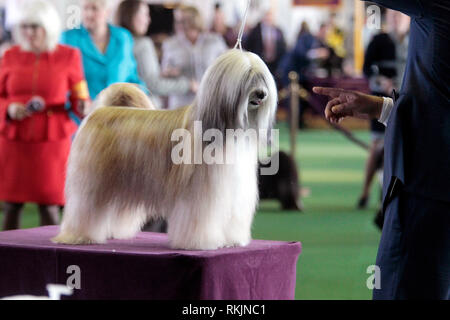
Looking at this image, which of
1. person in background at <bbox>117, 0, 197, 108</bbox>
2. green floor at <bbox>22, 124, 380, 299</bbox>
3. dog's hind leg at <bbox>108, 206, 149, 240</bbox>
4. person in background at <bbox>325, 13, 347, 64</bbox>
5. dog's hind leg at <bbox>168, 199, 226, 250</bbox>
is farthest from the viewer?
person in background at <bbox>325, 13, 347, 64</bbox>

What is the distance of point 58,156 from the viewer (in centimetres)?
488

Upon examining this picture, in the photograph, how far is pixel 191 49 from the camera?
7.25 metres

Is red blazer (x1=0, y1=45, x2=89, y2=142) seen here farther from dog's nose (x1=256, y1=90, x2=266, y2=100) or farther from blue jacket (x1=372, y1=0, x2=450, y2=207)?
blue jacket (x1=372, y1=0, x2=450, y2=207)

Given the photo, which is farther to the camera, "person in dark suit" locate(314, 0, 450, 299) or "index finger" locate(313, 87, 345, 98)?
"index finger" locate(313, 87, 345, 98)

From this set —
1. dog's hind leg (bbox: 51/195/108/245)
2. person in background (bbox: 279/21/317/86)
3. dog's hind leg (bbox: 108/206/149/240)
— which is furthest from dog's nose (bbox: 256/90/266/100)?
person in background (bbox: 279/21/317/86)

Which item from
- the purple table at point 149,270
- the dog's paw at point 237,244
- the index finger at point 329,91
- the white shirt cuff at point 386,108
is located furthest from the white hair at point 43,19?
the white shirt cuff at point 386,108

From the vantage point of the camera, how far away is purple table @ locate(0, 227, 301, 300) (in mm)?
2881

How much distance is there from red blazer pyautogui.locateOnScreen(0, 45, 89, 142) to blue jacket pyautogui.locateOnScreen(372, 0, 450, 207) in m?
2.46

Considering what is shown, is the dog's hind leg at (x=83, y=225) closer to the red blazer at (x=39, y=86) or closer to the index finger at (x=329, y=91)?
the index finger at (x=329, y=91)

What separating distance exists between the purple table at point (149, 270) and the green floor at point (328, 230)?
5.96 feet

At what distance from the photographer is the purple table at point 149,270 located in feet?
9.45

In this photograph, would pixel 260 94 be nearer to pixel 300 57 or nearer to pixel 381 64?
pixel 381 64

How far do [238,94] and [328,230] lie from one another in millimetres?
4789

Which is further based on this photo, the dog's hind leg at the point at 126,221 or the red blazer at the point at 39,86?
the red blazer at the point at 39,86
